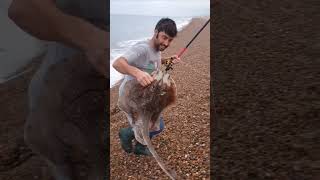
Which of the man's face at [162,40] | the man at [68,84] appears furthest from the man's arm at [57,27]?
the man's face at [162,40]

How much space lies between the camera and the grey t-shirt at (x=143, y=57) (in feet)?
3.42

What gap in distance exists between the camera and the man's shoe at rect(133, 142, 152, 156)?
1091mm

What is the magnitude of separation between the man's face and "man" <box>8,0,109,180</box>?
11cm

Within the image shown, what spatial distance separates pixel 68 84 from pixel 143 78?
22cm

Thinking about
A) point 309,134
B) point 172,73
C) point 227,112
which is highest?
point 172,73

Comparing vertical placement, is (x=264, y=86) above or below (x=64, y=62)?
below

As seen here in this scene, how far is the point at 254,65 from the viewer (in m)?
2.77

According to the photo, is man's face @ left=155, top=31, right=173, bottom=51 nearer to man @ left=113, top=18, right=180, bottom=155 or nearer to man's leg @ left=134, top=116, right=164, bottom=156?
man @ left=113, top=18, right=180, bottom=155

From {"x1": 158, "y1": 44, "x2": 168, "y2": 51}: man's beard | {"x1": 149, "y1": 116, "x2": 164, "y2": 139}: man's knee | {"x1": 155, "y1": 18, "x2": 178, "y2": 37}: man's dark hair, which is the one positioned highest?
{"x1": 155, "y1": 18, "x2": 178, "y2": 37}: man's dark hair

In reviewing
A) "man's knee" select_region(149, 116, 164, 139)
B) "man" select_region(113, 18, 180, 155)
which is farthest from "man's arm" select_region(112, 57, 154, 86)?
"man's knee" select_region(149, 116, 164, 139)

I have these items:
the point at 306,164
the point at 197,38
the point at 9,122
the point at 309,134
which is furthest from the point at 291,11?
the point at 197,38

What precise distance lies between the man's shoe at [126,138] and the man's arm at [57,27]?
0.14 m

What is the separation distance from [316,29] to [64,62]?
9.63 feet

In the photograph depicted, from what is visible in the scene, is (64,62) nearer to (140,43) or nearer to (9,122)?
(140,43)
